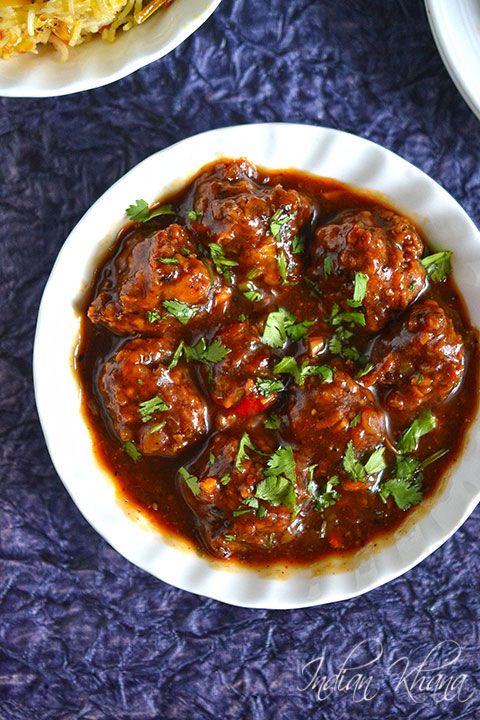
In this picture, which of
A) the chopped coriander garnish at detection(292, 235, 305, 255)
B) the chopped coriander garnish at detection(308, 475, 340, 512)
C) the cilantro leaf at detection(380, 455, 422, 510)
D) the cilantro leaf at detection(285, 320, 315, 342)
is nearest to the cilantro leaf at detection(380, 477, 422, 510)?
the cilantro leaf at detection(380, 455, 422, 510)

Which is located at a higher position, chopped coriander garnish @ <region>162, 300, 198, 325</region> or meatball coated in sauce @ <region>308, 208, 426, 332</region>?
meatball coated in sauce @ <region>308, 208, 426, 332</region>

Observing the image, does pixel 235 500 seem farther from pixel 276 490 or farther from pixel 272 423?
pixel 272 423

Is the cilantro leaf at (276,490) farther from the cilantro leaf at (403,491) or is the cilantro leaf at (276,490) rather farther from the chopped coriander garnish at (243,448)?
the cilantro leaf at (403,491)

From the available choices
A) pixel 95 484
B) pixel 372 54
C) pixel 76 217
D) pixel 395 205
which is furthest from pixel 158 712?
pixel 372 54

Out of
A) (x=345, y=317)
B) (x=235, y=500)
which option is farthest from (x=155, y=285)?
(x=235, y=500)

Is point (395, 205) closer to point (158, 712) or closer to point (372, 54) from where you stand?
point (372, 54)

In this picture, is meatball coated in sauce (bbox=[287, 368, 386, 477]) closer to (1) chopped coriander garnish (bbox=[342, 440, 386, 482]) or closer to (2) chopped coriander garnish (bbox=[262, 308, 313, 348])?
(1) chopped coriander garnish (bbox=[342, 440, 386, 482])
